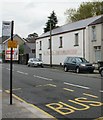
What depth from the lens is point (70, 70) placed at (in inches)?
1314

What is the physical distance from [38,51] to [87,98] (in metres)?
44.0

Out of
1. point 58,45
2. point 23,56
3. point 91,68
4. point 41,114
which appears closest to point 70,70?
point 91,68

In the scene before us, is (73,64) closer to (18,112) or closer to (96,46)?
(96,46)

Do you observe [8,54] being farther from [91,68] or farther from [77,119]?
[91,68]

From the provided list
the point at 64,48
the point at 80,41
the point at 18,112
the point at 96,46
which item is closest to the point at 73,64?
the point at 96,46

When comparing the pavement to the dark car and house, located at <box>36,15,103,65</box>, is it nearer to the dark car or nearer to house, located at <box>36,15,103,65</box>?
the dark car

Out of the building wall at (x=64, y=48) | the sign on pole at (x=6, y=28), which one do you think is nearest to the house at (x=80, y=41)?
the building wall at (x=64, y=48)

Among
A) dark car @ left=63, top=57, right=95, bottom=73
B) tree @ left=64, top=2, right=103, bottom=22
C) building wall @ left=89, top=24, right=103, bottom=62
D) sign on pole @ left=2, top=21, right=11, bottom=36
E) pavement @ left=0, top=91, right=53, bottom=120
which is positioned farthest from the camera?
tree @ left=64, top=2, right=103, bottom=22

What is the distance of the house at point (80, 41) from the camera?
3656cm

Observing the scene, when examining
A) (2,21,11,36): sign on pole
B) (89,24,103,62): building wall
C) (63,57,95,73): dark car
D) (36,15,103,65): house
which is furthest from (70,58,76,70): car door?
(2,21,11,36): sign on pole

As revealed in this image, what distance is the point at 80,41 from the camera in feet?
131

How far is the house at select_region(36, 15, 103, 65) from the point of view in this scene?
36562 mm

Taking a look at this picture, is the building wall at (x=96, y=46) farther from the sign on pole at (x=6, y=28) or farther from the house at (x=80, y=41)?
the sign on pole at (x=6, y=28)

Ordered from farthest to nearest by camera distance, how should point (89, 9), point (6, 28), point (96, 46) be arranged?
1. point (89, 9)
2. point (96, 46)
3. point (6, 28)
